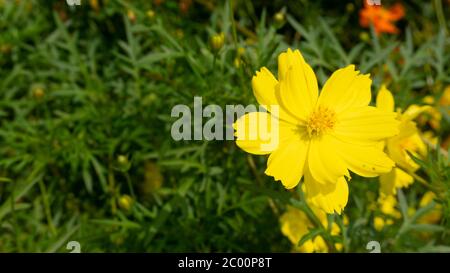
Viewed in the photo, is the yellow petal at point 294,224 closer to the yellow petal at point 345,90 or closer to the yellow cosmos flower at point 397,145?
the yellow cosmos flower at point 397,145

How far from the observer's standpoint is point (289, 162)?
3.65 ft

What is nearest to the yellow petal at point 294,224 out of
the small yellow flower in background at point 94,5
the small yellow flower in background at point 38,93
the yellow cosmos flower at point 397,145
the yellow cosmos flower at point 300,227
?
the yellow cosmos flower at point 300,227

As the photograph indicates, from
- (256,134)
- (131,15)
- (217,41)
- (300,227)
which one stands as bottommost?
(300,227)

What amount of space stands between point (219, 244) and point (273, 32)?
2.10 ft

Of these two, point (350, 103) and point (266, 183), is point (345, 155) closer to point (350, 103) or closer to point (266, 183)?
point (350, 103)

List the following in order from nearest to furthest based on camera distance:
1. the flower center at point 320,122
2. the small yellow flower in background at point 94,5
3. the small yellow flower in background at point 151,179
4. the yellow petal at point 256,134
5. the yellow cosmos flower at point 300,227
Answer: the yellow petal at point 256,134
the flower center at point 320,122
the yellow cosmos flower at point 300,227
the small yellow flower in background at point 151,179
the small yellow flower in background at point 94,5

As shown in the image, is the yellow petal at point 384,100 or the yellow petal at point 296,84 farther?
the yellow petal at point 384,100

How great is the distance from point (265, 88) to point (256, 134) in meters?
0.10

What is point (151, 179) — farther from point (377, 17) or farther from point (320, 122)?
point (377, 17)

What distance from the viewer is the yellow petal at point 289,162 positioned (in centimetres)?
107

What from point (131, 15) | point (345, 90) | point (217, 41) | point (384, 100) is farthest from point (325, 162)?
point (131, 15)

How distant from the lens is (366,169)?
110 centimetres
